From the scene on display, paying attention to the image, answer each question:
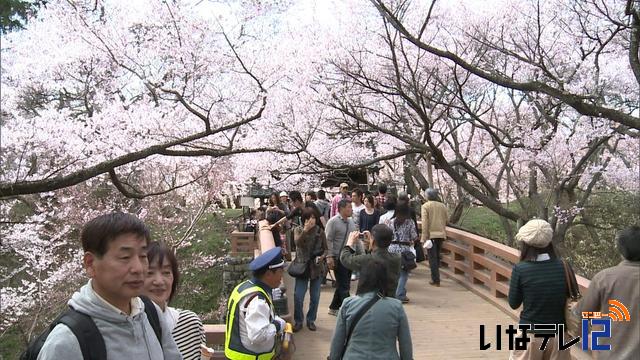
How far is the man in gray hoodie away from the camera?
Result: 151 cm

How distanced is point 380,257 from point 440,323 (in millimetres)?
3749

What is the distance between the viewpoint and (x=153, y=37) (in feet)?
31.0

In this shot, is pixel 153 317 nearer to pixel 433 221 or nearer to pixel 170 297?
pixel 170 297

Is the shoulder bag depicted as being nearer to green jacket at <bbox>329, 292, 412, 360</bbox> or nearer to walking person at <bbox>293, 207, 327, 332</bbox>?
green jacket at <bbox>329, 292, 412, 360</bbox>

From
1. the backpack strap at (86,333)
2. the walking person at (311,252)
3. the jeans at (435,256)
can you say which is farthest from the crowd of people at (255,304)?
the jeans at (435,256)

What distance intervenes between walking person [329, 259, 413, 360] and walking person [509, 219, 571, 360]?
3.14ft

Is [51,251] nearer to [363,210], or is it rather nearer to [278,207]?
[278,207]

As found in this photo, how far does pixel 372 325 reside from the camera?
2896 mm

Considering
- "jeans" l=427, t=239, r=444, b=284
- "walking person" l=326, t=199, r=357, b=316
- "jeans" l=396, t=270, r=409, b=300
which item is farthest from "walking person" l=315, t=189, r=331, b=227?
"walking person" l=326, t=199, r=357, b=316

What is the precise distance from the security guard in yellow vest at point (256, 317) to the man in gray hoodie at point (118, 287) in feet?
3.77

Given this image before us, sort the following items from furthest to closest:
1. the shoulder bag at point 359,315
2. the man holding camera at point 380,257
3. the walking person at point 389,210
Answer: the walking person at point 389,210
the man holding camera at point 380,257
the shoulder bag at point 359,315

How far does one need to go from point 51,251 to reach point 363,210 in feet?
20.3

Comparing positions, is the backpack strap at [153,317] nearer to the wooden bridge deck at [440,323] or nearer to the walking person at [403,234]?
the wooden bridge deck at [440,323]

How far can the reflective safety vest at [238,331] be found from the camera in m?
2.92
